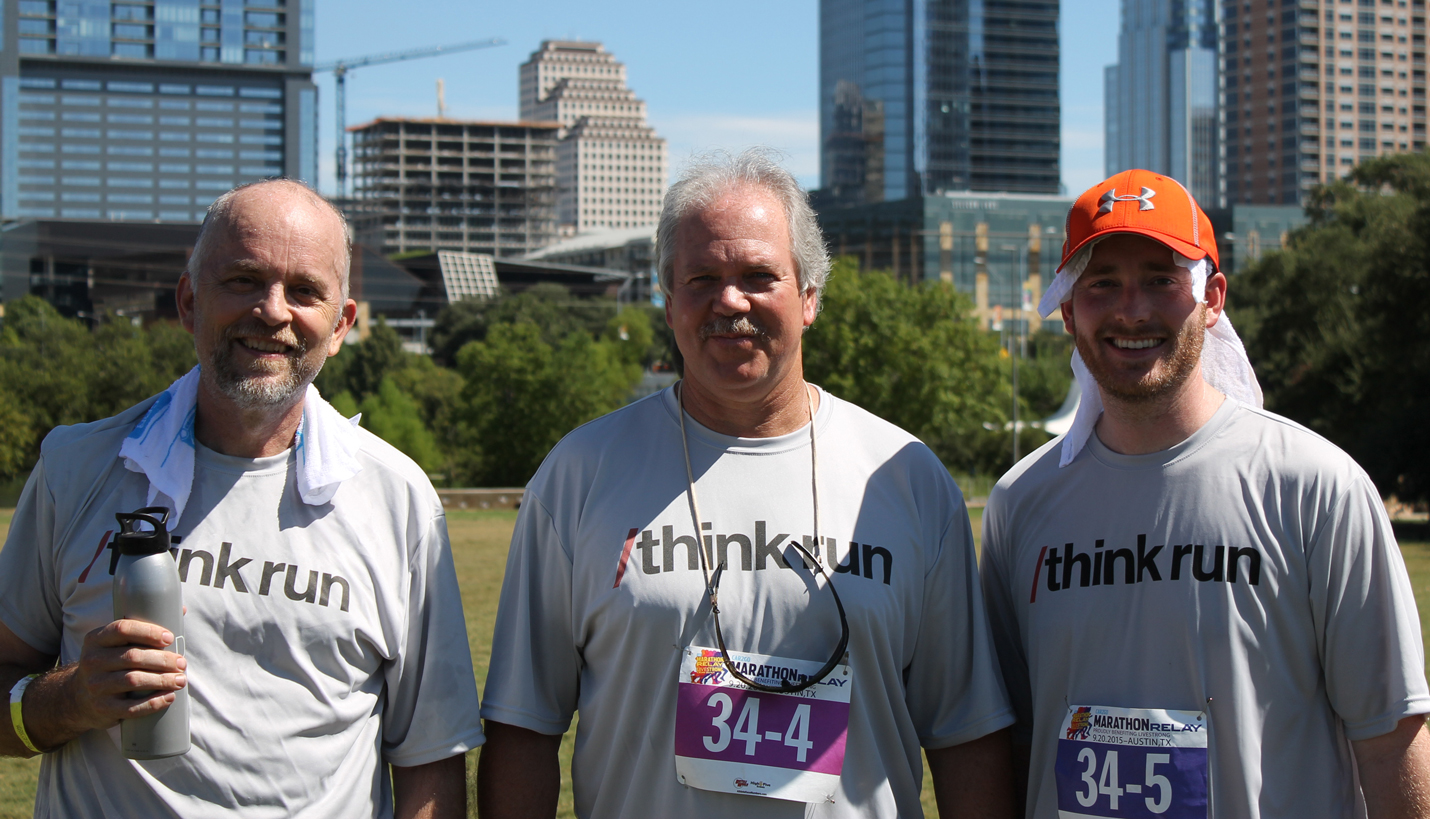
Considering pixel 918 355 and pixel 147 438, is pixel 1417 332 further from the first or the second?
pixel 147 438

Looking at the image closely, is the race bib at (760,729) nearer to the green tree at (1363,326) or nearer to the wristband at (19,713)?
the wristband at (19,713)

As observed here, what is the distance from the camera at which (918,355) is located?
5903cm

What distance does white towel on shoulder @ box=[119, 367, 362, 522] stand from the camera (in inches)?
121

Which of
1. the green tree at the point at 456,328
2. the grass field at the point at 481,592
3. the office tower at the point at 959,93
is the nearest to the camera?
the grass field at the point at 481,592

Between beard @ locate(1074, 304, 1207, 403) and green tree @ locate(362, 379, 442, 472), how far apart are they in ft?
190

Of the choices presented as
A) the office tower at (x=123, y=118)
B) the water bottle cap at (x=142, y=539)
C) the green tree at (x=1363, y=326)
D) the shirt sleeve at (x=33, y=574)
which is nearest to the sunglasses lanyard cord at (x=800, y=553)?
the water bottle cap at (x=142, y=539)

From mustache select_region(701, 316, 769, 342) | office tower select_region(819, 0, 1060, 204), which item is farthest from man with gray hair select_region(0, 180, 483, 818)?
office tower select_region(819, 0, 1060, 204)

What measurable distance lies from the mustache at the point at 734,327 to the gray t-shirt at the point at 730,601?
0.30m

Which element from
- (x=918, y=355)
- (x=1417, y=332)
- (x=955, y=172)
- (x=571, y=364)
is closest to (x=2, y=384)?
(x=571, y=364)

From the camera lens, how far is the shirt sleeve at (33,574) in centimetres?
306

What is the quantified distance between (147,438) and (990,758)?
2.26 metres

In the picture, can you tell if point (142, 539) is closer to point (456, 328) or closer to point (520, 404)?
point (520, 404)

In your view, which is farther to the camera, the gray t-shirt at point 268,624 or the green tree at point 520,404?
the green tree at point 520,404

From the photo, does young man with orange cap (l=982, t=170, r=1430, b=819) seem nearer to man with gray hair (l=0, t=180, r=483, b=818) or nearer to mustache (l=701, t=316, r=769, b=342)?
mustache (l=701, t=316, r=769, b=342)
